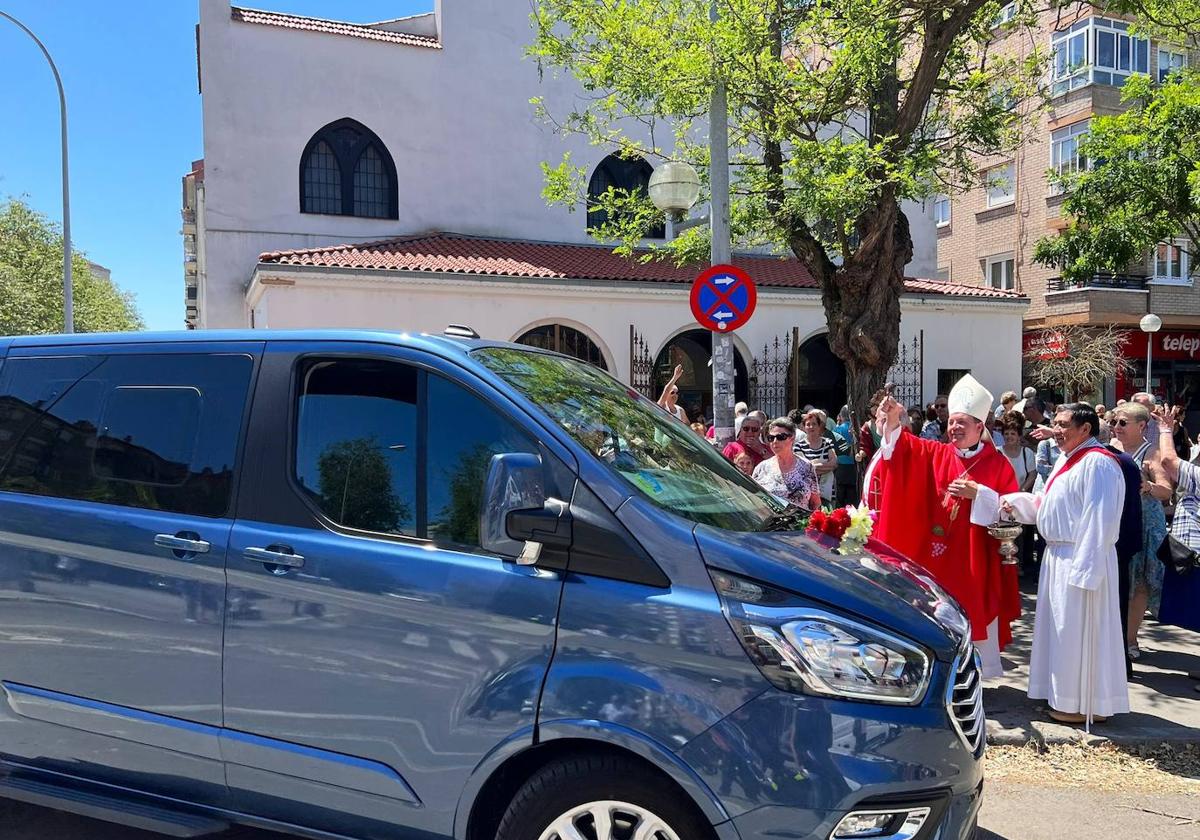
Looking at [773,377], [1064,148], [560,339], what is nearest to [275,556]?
[560,339]

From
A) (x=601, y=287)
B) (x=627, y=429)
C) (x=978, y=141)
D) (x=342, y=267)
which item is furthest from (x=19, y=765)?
(x=601, y=287)

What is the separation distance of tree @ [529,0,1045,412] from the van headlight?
7.01 meters

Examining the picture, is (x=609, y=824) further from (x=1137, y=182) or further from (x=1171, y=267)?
(x=1171, y=267)

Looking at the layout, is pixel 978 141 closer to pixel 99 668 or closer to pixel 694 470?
pixel 694 470

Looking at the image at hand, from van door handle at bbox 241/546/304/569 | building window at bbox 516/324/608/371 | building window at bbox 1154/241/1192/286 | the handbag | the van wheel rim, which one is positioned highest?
building window at bbox 1154/241/1192/286

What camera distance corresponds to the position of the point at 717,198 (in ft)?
27.5

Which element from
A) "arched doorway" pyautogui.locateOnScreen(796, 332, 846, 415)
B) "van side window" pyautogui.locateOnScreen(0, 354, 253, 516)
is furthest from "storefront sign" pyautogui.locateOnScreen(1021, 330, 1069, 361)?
"van side window" pyautogui.locateOnScreen(0, 354, 253, 516)

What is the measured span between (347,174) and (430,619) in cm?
1897

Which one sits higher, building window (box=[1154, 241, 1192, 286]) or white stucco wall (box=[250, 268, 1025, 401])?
building window (box=[1154, 241, 1192, 286])

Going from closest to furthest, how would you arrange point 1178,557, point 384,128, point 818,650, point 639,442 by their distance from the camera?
point 818,650
point 639,442
point 1178,557
point 384,128

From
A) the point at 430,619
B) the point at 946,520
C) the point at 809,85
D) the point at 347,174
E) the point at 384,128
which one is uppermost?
the point at 384,128

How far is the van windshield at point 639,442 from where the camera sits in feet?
9.91

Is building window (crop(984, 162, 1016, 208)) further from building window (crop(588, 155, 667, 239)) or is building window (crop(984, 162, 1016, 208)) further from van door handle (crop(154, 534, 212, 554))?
van door handle (crop(154, 534, 212, 554))

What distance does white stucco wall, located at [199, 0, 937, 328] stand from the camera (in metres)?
18.8
